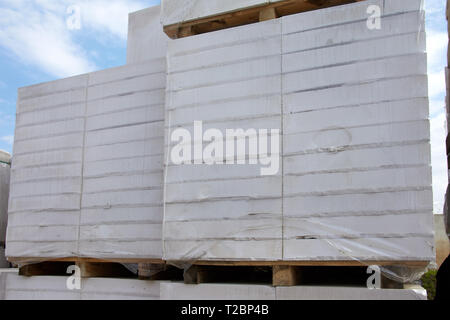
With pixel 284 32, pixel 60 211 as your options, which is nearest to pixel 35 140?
pixel 60 211

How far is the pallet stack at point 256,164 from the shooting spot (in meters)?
3.11

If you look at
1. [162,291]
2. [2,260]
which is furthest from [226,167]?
[2,260]

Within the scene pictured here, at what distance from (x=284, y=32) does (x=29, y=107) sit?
294 centimetres

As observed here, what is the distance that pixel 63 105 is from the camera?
4.81m

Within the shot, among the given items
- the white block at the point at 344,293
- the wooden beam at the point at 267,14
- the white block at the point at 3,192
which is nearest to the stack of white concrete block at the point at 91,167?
the wooden beam at the point at 267,14

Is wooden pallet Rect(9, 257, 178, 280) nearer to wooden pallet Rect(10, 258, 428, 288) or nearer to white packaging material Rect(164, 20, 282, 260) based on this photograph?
wooden pallet Rect(10, 258, 428, 288)

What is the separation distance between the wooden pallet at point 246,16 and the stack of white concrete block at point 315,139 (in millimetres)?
184

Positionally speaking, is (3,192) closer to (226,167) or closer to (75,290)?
(75,290)

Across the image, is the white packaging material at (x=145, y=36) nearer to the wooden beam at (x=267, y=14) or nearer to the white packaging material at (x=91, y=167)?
the white packaging material at (x=91, y=167)

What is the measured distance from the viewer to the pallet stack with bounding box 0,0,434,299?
3.11 meters

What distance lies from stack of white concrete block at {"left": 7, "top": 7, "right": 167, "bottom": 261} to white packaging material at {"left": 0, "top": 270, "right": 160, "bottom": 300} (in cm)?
Result: 25

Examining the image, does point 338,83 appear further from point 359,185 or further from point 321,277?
point 321,277

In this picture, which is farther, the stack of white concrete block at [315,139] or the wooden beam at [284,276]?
the wooden beam at [284,276]

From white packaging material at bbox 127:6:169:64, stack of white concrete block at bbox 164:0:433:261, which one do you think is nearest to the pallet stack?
stack of white concrete block at bbox 164:0:433:261
